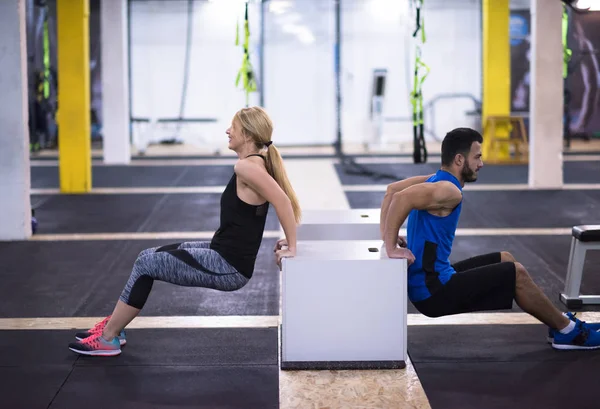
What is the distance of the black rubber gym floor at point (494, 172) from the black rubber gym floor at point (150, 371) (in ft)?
24.4

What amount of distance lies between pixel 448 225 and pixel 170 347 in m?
1.54

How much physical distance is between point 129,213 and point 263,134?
547 cm

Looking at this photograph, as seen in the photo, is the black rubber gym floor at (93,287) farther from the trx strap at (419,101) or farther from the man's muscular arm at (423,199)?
the trx strap at (419,101)

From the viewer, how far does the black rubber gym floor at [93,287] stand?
5.36 meters

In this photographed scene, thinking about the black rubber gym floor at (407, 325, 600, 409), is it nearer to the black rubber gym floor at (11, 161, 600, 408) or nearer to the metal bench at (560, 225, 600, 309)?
the black rubber gym floor at (11, 161, 600, 408)

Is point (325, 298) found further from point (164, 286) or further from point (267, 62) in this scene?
point (267, 62)

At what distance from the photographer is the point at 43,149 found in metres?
17.9

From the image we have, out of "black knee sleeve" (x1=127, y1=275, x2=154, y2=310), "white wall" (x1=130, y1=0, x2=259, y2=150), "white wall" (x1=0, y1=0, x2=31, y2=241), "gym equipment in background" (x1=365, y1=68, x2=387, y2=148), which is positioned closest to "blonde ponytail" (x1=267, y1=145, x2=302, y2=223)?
"black knee sleeve" (x1=127, y1=275, x2=154, y2=310)

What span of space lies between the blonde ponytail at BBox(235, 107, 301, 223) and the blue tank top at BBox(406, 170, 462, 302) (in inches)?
25.1

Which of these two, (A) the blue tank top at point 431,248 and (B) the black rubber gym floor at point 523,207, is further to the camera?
(B) the black rubber gym floor at point 523,207

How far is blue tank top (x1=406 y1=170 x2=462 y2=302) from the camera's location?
4.11m

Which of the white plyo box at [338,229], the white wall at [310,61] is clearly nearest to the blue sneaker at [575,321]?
the white plyo box at [338,229]

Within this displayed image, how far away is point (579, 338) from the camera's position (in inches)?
171

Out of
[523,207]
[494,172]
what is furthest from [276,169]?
[494,172]
